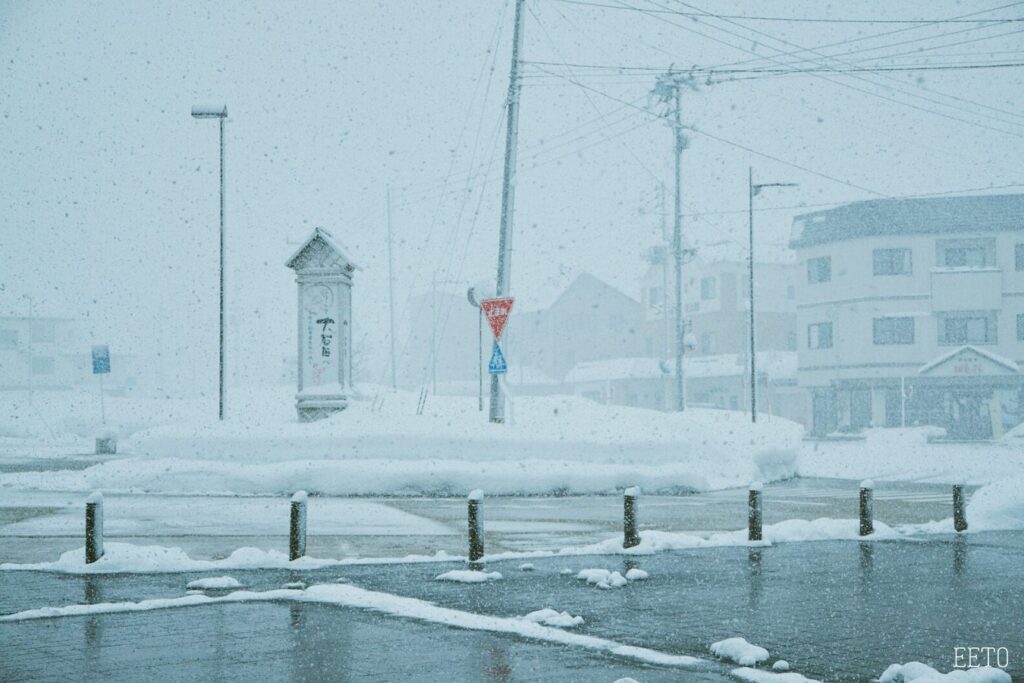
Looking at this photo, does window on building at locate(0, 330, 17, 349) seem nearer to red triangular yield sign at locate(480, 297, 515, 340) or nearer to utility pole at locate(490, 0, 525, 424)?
utility pole at locate(490, 0, 525, 424)

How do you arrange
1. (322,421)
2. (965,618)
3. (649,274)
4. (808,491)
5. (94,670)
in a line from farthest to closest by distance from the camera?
(649,274), (322,421), (808,491), (965,618), (94,670)

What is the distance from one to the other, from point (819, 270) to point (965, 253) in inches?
300

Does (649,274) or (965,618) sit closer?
(965,618)

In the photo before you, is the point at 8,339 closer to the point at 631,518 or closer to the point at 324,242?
the point at 324,242

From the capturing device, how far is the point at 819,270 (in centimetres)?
5831

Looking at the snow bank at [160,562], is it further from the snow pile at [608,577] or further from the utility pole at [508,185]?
the utility pole at [508,185]

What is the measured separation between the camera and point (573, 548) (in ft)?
41.9

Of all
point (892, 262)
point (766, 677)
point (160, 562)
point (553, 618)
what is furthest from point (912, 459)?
point (766, 677)

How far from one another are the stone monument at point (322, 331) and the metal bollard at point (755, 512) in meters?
15.1

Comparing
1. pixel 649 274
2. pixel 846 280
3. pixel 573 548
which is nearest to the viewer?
pixel 573 548

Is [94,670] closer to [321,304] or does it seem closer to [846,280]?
[321,304]

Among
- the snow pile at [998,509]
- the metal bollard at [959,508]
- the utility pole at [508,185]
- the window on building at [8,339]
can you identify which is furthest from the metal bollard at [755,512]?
the window on building at [8,339]

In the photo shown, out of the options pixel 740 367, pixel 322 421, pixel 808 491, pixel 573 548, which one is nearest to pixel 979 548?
pixel 573 548

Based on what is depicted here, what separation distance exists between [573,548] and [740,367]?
5855 centimetres
